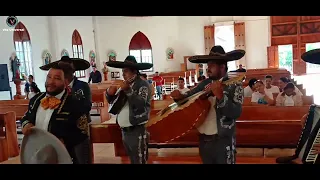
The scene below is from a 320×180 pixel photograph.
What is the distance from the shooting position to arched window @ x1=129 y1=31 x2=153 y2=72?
3.09 metres

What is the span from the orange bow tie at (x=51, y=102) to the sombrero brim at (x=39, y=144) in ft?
0.52

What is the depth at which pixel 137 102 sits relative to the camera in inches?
95.7

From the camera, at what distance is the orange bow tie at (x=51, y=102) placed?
219 centimetres

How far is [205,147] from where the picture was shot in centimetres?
224

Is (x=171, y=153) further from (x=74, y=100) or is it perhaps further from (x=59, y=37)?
(x=59, y=37)

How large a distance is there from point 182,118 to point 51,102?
2.61 ft

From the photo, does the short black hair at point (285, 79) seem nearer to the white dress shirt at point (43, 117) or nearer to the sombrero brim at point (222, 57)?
the sombrero brim at point (222, 57)

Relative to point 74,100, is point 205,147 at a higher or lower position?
lower

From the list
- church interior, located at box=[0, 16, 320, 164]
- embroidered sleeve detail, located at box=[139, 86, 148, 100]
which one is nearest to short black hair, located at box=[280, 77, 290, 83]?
church interior, located at box=[0, 16, 320, 164]

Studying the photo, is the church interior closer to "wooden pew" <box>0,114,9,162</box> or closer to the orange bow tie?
"wooden pew" <box>0,114,9,162</box>

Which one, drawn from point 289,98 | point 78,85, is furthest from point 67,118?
point 289,98

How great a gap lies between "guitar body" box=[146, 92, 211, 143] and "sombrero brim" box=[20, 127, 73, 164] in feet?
1.98
